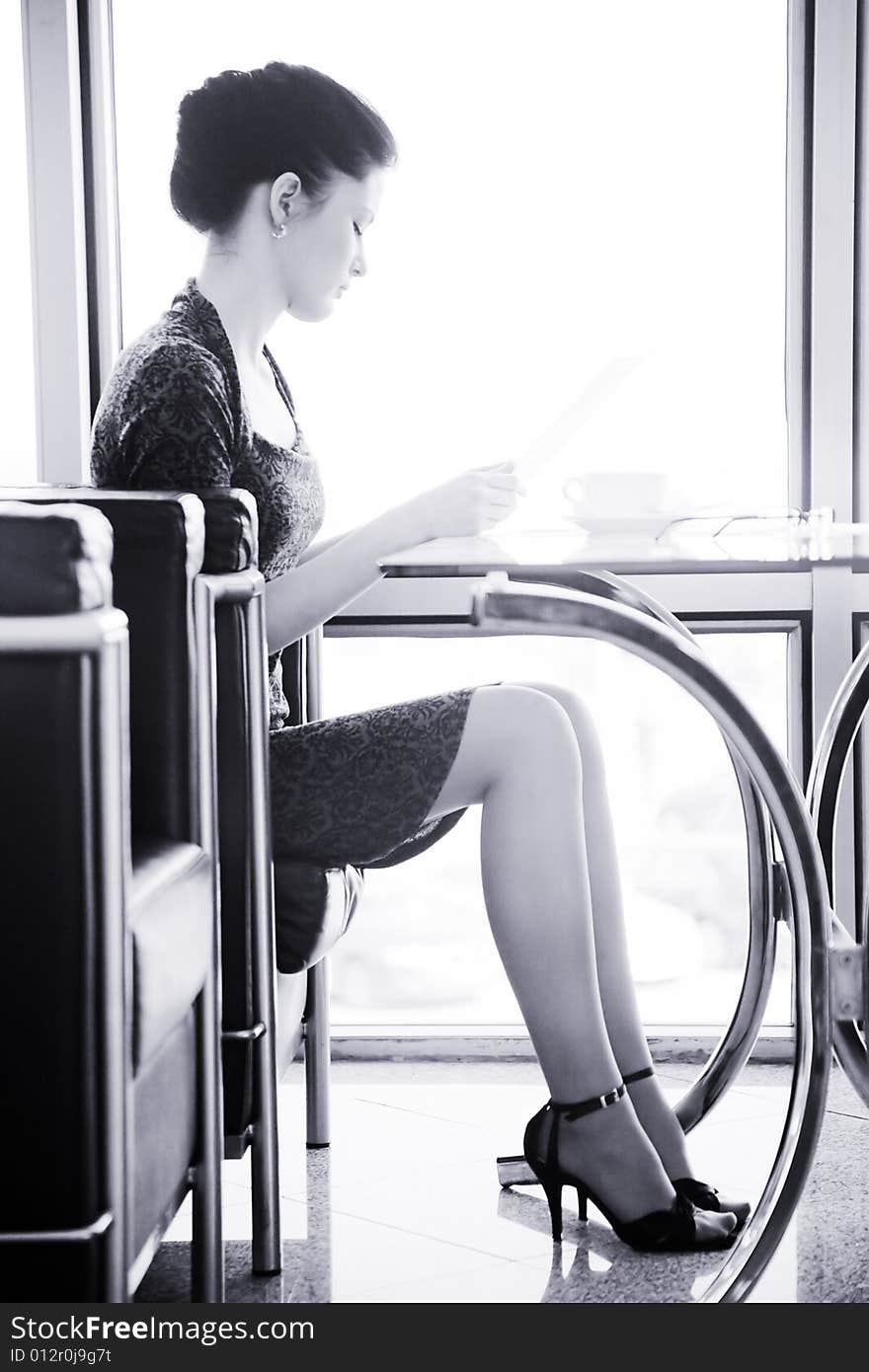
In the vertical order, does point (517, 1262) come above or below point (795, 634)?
below

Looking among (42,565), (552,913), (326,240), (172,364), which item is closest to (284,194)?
(326,240)

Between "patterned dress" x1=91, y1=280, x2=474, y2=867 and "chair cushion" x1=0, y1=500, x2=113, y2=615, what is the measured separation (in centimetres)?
63

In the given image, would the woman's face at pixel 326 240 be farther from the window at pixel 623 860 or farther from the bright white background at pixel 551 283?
the window at pixel 623 860

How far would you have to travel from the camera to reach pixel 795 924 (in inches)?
56.4

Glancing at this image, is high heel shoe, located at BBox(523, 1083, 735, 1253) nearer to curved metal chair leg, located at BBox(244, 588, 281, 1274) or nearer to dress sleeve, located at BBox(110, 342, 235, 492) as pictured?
curved metal chair leg, located at BBox(244, 588, 281, 1274)

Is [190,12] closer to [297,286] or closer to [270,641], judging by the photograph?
[297,286]

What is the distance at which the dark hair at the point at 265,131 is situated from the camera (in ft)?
5.57

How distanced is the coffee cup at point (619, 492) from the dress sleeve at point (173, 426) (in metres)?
0.37

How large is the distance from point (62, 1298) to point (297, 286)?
3.94 ft

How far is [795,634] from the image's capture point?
241cm

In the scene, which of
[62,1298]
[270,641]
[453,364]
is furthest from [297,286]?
[62,1298]

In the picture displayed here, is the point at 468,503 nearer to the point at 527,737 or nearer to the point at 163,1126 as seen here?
the point at 527,737

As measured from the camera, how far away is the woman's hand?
4.97 feet

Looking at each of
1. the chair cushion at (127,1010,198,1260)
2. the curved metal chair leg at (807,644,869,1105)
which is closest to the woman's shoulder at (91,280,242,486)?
the chair cushion at (127,1010,198,1260)
